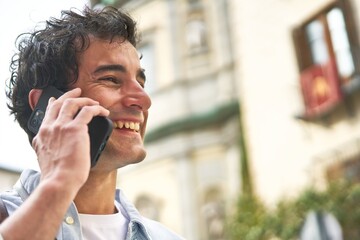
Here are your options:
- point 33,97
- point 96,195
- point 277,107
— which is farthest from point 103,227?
point 277,107

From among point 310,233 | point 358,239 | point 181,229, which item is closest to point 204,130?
point 181,229

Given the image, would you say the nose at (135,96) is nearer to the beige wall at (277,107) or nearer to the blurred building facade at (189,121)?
the beige wall at (277,107)

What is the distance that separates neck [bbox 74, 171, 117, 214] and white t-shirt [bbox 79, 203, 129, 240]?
2cm

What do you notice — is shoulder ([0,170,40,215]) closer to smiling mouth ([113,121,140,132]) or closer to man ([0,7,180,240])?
man ([0,7,180,240])

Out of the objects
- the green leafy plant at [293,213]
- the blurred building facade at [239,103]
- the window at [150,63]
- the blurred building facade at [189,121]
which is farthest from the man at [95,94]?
the window at [150,63]

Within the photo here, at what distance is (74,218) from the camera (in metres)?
1.07

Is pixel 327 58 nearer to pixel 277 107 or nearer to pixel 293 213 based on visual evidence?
pixel 277 107

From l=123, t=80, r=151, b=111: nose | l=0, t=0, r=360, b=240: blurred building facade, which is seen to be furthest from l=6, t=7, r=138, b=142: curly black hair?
→ l=0, t=0, r=360, b=240: blurred building facade

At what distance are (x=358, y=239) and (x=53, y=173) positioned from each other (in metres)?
6.30

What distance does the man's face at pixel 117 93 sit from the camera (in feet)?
3.95

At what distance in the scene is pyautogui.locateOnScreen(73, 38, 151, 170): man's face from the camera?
1.21 meters

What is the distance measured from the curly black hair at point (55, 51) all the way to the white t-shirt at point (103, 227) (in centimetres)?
22

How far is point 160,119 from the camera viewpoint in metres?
11.2

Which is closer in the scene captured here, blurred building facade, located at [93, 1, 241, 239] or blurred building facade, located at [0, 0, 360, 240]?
blurred building facade, located at [0, 0, 360, 240]
